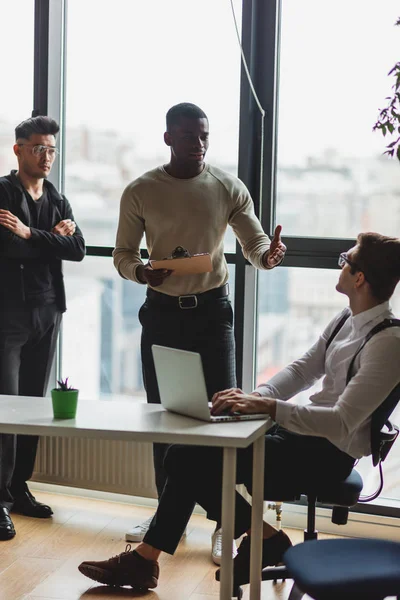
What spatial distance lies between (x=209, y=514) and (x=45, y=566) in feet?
3.01

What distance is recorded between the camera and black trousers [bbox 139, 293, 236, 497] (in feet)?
11.5

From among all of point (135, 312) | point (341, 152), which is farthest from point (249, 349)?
point (341, 152)

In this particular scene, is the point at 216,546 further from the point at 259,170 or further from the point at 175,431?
the point at 259,170

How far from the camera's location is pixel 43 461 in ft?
13.9

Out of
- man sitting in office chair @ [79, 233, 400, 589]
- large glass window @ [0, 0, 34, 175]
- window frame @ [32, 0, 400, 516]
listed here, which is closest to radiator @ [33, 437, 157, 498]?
window frame @ [32, 0, 400, 516]

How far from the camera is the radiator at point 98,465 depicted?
4.00m

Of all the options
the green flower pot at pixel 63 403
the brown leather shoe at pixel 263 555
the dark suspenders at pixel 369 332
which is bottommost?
the brown leather shoe at pixel 263 555

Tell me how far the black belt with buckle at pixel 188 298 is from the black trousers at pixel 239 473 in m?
0.76

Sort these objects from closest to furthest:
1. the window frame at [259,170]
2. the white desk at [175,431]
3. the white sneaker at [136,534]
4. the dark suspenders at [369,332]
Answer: the white desk at [175,431] → the dark suspenders at [369,332] → the white sneaker at [136,534] → the window frame at [259,170]

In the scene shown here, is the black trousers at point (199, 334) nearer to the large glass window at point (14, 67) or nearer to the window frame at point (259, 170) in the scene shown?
the window frame at point (259, 170)

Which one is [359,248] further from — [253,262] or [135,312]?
[135,312]

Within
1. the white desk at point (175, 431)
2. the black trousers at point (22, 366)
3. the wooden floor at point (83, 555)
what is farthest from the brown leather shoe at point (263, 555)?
the black trousers at point (22, 366)

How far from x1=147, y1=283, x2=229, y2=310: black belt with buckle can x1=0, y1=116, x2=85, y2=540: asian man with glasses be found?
0.59 m

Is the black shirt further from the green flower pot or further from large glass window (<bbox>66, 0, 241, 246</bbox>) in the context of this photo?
the green flower pot
